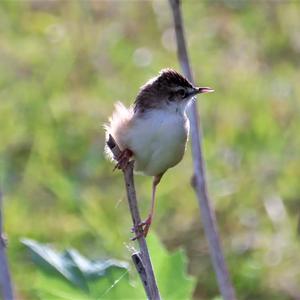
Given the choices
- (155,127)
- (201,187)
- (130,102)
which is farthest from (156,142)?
(130,102)

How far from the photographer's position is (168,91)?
6.67 ft

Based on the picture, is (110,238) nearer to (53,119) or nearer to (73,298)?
(53,119)

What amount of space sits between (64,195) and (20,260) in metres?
0.31

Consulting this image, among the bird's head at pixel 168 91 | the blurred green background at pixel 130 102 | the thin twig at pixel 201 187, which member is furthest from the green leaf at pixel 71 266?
the blurred green background at pixel 130 102

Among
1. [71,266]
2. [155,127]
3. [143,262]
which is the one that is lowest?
[143,262]

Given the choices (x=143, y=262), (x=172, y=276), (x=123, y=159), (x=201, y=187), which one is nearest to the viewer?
(x=143, y=262)

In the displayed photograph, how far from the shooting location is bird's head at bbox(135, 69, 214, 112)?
202 cm

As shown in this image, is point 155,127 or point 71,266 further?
point 155,127

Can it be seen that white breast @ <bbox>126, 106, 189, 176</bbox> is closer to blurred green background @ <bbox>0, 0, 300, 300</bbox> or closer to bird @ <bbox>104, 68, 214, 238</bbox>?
bird @ <bbox>104, 68, 214, 238</bbox>

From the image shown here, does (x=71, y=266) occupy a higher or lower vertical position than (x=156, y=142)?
lower

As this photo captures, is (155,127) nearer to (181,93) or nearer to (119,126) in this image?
(119,126)

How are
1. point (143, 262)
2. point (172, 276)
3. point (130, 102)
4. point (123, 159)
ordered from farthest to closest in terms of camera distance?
point (130, 102)
point (172, 276)
point (123, 159)
point (143, 262)

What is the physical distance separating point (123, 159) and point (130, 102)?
7.12 feet

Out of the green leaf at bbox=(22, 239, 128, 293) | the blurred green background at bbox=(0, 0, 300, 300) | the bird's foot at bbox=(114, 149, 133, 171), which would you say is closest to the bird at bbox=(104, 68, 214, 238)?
the bird's foot at bbox=(114, 149, 133, 171)
